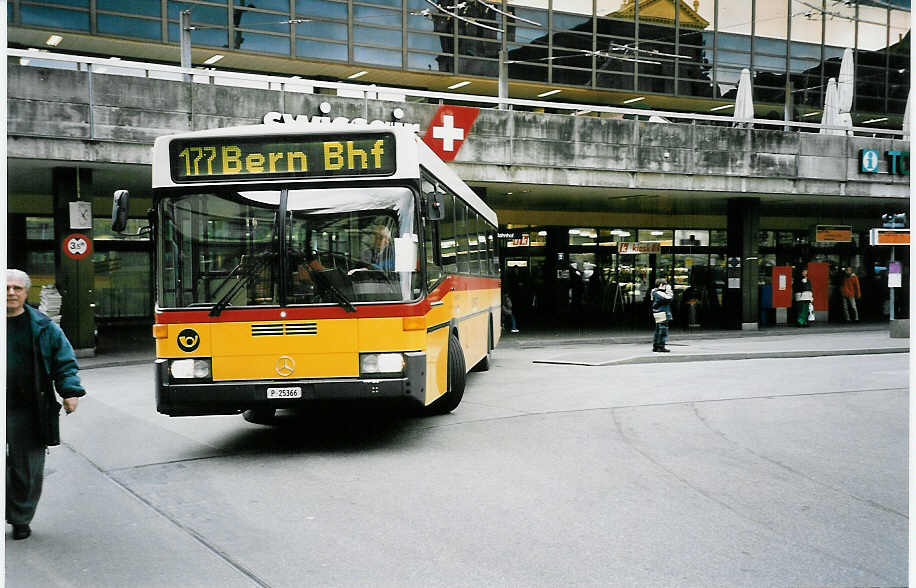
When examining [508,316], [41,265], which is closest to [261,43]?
[41,265]

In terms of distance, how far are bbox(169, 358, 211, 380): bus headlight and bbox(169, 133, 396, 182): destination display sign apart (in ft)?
5.42

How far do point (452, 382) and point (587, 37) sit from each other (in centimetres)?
2593

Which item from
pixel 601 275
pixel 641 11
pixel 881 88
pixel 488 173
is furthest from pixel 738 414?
pixel 881 88

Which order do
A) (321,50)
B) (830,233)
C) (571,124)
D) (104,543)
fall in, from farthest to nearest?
(321,50), (830,233), (571,124), (104,543)

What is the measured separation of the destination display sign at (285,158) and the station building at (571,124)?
33.0 feet

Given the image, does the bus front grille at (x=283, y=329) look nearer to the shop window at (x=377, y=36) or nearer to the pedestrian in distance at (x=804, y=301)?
the pedestrian in distance at (x=804, y=301)

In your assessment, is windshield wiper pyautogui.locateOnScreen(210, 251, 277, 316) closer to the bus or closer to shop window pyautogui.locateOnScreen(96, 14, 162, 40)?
the bus

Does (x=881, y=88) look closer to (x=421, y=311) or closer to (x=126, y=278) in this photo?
(x=126, y=278)

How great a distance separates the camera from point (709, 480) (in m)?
7.06

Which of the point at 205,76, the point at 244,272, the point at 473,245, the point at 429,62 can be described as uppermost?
the point at 429,62

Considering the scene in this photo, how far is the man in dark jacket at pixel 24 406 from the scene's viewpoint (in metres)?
5.54

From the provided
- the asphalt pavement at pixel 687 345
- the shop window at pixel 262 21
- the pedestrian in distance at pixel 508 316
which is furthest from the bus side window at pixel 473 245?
the shop window at pixel 262 21

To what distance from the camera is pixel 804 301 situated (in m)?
26.8

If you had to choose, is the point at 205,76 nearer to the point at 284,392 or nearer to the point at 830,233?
the point at 284,392
